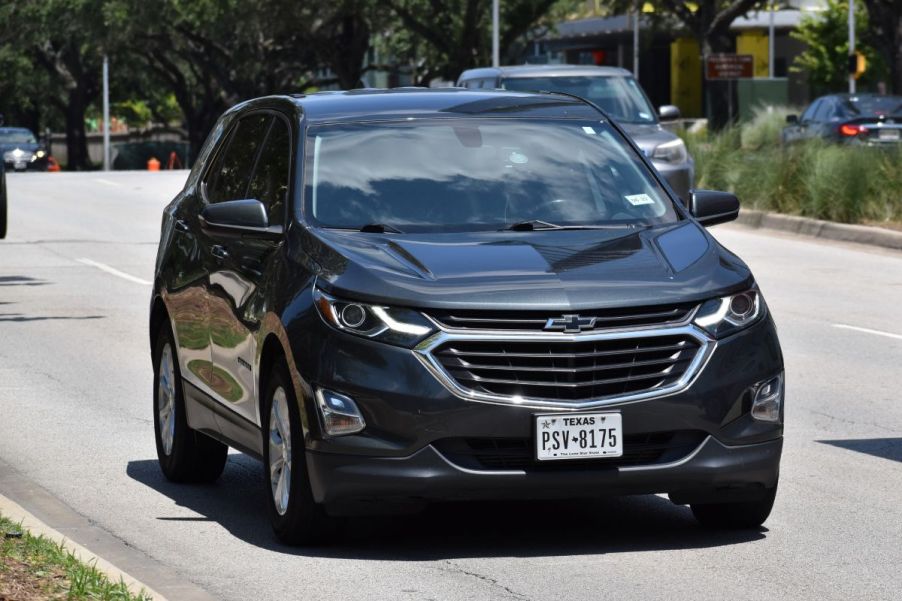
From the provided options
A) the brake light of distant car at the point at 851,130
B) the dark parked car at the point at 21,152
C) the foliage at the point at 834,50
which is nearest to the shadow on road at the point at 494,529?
the brake light of distant car at the point at 851,130

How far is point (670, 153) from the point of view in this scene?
23.0 metres

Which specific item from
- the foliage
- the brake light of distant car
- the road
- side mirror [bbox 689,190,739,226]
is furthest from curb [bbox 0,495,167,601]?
the foliage

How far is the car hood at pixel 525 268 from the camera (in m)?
6.73

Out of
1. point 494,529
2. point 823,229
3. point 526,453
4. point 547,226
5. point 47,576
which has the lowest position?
point 823,229

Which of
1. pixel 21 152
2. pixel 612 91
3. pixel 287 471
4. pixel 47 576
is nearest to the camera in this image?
pixel 47 576

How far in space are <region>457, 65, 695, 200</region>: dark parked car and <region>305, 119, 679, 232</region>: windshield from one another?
15.0 metres

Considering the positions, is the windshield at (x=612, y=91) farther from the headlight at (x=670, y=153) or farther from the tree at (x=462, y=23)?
the tree at (x=462, y=23)

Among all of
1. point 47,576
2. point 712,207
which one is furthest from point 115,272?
point 47,576

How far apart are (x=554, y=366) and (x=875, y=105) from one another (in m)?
27.0

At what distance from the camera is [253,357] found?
750 centimetres

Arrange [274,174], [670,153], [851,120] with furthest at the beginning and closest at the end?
[851,120] → [670,153] → [274,174]

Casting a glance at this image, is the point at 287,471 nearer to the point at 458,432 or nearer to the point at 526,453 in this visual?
the point at 458,432

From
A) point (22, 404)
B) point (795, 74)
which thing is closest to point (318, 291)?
point (22, 404)

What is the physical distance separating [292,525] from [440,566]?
58 cm
